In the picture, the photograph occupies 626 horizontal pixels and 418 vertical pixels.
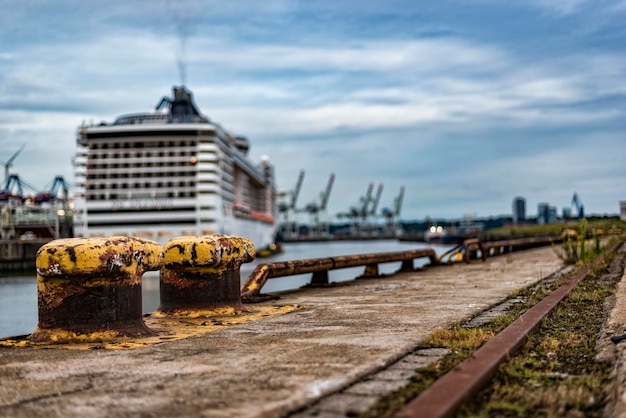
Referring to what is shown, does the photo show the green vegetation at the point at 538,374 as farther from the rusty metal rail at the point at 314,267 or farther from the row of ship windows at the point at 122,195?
the row of ship windows at the point at 122,195

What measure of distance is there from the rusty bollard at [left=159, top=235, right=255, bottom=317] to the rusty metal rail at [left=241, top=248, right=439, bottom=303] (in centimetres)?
140

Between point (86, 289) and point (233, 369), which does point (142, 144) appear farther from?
point (233, 369)

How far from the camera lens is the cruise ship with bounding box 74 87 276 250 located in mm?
57625

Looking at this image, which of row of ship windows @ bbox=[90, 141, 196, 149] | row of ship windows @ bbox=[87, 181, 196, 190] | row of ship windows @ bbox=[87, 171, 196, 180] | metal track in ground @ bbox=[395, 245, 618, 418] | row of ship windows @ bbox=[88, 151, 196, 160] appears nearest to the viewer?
metal track in ground @ bbox=[395, 245, 618, 418]

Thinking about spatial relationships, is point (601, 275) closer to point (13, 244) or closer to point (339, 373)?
point (339, 373)

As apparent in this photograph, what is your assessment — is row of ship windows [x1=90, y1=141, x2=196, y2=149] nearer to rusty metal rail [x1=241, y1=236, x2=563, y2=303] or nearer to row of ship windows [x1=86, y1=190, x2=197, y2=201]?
row of ship windows [x1=86, y1=190, x2=197, y2=201]

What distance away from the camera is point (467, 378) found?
10.9ft

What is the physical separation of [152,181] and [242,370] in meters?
57.7

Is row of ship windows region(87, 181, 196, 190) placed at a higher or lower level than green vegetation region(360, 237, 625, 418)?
higher

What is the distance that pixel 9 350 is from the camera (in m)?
4.93

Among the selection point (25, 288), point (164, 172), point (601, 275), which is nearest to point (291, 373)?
point (601, 275)

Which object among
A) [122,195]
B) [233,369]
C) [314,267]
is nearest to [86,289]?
[233,369]

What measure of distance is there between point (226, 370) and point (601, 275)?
8.84m

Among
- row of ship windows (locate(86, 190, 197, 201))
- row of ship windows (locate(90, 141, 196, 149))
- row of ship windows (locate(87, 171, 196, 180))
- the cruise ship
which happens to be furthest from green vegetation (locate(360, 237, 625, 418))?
row of ship windows (locate(90, 141, 196, 149))
